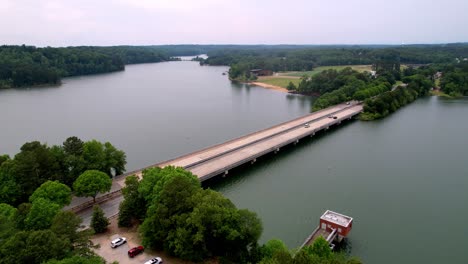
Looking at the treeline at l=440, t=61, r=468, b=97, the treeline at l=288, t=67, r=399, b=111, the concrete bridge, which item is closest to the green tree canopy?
the concrete bridge

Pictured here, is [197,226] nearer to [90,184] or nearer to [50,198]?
[90,184]

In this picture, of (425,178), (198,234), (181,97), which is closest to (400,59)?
(181,97)

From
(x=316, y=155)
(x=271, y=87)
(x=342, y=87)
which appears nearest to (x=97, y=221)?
(x=316, y=155)

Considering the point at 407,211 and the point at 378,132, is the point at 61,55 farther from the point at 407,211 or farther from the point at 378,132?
the point at 407,211

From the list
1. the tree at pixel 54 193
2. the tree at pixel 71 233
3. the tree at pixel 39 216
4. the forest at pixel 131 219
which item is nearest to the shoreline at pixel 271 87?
the forest at pixel 131 219

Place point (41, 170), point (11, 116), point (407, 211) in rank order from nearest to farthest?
point (41, 170) → point (407, 211) → point (11, 116)

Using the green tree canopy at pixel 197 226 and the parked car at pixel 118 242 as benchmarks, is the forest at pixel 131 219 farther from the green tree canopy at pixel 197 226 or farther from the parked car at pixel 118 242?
the parked car at pixel 118 242
